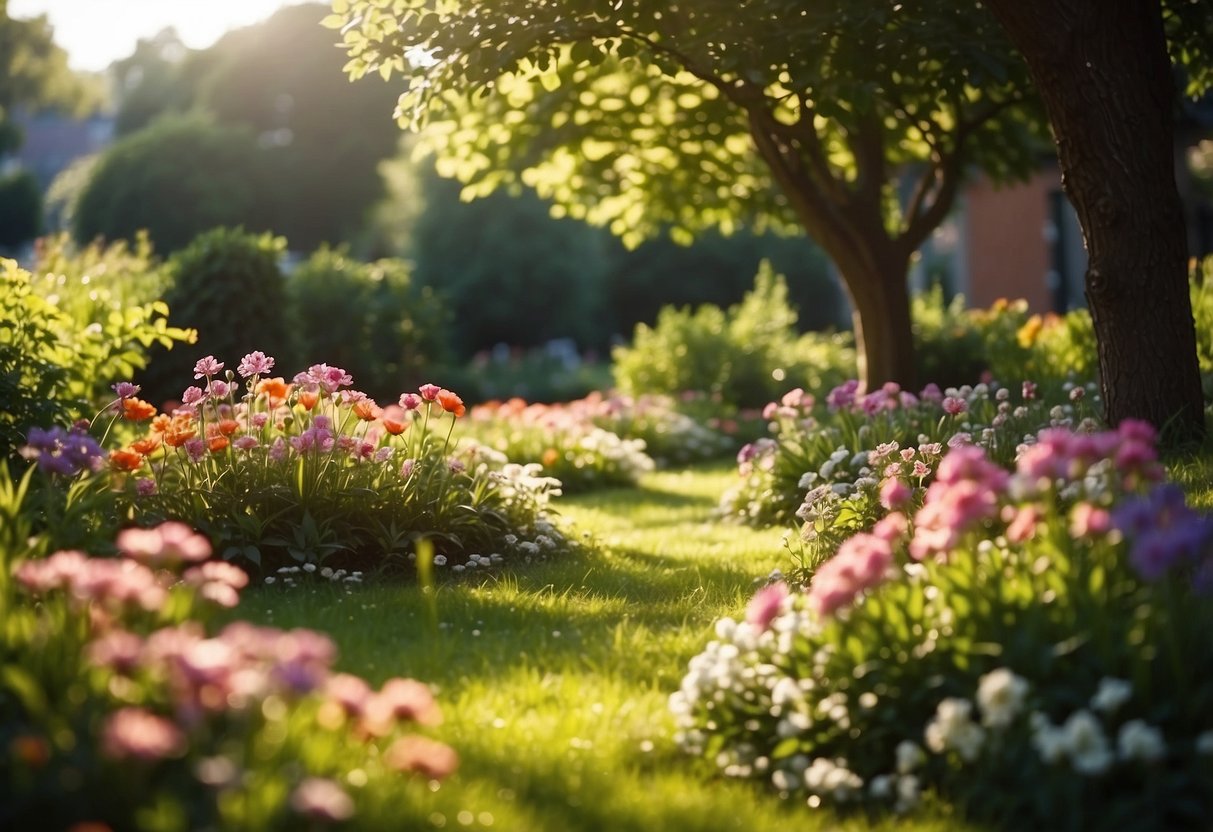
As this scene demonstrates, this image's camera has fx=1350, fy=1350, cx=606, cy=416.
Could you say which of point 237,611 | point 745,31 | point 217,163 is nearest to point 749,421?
point 745,31

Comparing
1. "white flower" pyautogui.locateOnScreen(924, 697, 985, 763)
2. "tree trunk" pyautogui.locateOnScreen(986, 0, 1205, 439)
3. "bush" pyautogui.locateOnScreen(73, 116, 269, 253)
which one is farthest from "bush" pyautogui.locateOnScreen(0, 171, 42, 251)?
"white flower" pyautogui.locateOnScreen(924, 697, 985, 763)

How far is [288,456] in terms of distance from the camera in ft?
22.2

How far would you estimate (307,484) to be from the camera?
6707 mm

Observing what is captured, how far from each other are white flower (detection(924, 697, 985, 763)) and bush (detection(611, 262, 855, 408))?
13.0 meters

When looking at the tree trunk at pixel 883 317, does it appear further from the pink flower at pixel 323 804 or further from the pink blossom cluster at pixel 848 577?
the pink flower at pixel 323 804

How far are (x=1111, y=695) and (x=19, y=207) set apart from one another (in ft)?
166

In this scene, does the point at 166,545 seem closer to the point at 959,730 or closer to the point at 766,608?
the point at 766,608

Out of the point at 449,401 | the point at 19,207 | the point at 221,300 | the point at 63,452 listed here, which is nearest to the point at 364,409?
the point at 449,401

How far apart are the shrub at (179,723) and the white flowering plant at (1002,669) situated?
3.91ft

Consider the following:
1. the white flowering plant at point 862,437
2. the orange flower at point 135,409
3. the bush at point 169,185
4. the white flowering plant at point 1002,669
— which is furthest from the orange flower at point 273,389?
the bush at point 169,185

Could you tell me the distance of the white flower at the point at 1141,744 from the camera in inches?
124

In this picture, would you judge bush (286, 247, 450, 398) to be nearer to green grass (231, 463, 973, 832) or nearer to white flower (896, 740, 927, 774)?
green grass (231, 463, 973, 832)

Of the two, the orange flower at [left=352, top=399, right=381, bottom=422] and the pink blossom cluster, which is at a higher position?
the orange flower at [left=352, top=399, right=381, bottom=422]

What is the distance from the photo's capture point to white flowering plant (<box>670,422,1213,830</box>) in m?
3.33
